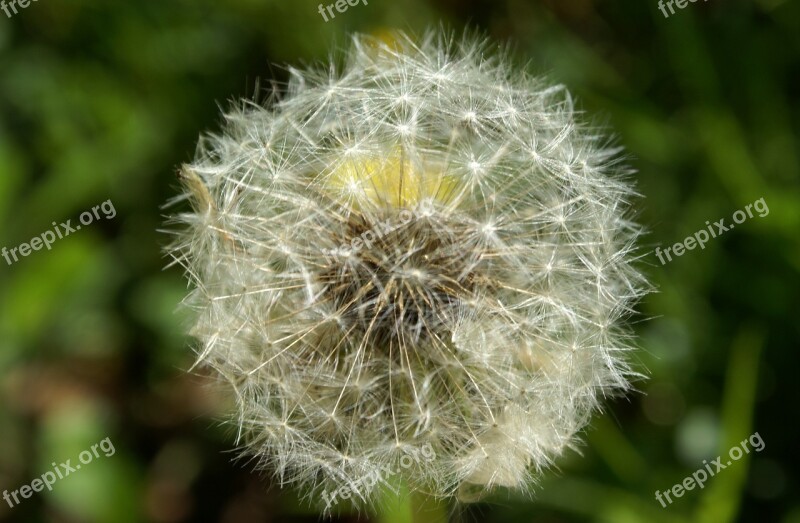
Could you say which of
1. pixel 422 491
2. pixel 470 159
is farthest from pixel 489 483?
pixel 470 159

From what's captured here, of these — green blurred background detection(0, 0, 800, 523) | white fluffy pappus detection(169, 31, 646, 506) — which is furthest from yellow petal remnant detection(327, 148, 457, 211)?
green blurred background detection(0, 0, 800, 523)

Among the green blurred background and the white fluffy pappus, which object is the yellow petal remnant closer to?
the white fluffy pappus

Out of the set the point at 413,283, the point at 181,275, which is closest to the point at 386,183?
the point at 413,283

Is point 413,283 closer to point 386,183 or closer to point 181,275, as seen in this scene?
point 386,183

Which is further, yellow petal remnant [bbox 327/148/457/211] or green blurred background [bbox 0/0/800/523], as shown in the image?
green blurred background [bbox 0/0/800/523]

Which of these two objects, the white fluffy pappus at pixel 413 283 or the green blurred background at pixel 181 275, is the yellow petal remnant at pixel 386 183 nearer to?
the white fluffy pappus at pixel 413 283

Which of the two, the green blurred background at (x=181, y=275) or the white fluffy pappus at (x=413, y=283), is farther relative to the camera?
the green blurred background at (x=181, y=275)

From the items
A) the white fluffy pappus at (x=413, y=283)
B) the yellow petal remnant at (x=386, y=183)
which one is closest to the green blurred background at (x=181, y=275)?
the white fluffy pappus at (x=413, y=283)

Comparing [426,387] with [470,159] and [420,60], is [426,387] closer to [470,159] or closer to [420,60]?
[470,159]
